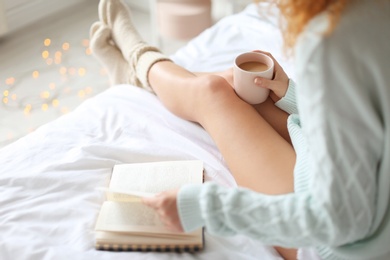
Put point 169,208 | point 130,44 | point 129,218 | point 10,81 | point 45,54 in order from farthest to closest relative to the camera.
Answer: point 45,54 < point 10,81 < point 130,44 < point 129,218 < point 169,208

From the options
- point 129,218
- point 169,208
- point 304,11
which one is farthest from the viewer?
point 129,218

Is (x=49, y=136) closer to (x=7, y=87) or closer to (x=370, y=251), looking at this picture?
(x=370, y=251)

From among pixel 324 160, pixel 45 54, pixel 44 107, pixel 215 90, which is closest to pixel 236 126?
pixel 215 90

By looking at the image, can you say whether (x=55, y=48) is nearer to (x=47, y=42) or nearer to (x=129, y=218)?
(x=47, y=42)

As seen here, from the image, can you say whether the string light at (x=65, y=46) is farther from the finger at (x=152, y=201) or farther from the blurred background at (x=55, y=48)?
the finger at (x=152, y=201)

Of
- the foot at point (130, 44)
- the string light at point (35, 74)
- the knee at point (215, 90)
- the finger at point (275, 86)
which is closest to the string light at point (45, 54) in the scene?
the string light at point (35, 74)

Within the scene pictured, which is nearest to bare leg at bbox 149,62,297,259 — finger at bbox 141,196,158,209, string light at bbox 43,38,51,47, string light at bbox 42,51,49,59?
finger at bbox 141,196,158,209

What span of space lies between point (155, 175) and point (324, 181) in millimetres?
447

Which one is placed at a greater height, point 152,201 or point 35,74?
point 152,201

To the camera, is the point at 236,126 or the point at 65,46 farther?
the point at 65,46

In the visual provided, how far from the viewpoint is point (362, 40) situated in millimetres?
637

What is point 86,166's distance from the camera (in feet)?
3.65

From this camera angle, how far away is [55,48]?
2.35 m

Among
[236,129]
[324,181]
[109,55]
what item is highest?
[324,181]
